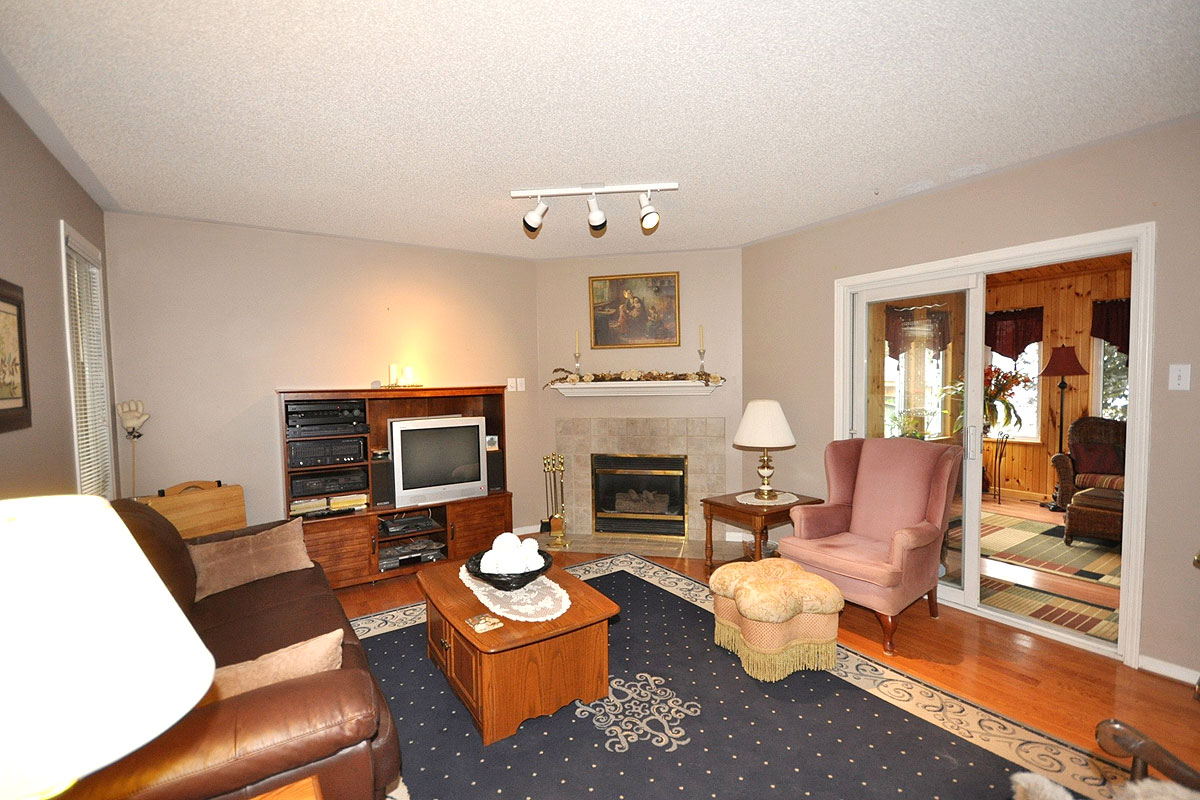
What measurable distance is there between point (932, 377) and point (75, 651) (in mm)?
4143

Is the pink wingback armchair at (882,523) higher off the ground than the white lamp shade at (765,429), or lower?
lower

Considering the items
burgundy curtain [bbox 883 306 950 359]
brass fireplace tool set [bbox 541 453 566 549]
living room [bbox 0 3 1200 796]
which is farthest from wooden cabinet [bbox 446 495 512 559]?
burgundy curtain [bbox 883 306 950 359]

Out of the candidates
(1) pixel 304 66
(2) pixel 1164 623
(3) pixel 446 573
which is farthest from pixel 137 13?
(2) pixel 1164 623

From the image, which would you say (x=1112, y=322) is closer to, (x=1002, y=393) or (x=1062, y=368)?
(x=1062, y=368)

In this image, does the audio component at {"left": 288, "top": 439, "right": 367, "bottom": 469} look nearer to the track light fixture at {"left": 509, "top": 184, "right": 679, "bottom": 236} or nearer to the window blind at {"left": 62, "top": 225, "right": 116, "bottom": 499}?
the window blind at {"left": 62, "top": 225, "right": 116, "bottom": 499}

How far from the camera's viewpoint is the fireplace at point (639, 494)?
5102mm

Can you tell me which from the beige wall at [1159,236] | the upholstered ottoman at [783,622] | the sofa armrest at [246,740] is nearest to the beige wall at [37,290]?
the sofa armrest at [246,740]

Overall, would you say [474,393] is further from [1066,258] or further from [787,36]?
[1066,258]

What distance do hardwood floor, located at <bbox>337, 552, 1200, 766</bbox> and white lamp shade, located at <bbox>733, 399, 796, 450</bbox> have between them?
1181mm

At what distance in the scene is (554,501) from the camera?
17.5ft

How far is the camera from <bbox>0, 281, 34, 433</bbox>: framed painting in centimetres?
206

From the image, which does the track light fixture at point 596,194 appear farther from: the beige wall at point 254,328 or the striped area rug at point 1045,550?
the striped area rug at point 1045,550

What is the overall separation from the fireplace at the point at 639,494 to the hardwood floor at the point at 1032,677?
183cm

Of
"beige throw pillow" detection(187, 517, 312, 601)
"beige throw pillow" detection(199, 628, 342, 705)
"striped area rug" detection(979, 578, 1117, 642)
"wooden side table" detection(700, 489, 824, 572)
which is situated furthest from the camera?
"wooden side table" detection(700, 489, 824, 572)
